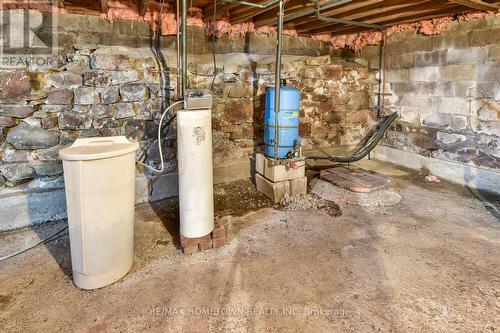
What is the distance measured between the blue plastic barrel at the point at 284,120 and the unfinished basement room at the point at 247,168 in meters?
0.02

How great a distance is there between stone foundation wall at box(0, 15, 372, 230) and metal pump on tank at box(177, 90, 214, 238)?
978 millimetres

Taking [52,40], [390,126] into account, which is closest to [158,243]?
[52,40]

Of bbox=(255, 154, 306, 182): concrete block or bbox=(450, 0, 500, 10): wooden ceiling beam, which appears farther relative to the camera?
bbox=(255, 154, 306, 182): concrete block

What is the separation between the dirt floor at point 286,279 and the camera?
1483 mm

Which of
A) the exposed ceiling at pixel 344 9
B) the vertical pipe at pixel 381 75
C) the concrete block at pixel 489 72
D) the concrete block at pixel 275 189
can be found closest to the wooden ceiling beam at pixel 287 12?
the exposed ceiling at pixel 344 9

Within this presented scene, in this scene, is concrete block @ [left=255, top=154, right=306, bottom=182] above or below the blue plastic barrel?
below

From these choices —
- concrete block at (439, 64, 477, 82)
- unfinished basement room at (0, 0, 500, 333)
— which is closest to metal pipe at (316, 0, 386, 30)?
unfinished basement room at (0, 0, 500, 333)

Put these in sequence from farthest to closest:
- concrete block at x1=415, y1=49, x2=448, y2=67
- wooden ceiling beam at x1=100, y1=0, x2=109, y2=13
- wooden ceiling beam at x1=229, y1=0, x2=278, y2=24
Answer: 1. concrete block at x1=415, y1=49, x2=448, y2=67
2. wooden ceiling beam at x1=229, y1=0, x2=278, y2=24
3. wooden ceiling beam at x1=100, y1=0, x2=109, y2=13

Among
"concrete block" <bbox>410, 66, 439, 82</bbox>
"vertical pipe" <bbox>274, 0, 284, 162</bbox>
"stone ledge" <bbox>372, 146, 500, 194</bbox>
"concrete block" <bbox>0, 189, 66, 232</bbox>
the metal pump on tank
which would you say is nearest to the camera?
the metal pump on tank

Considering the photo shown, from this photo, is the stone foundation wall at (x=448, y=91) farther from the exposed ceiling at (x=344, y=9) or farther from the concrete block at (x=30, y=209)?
the concrete block at (x=30, y=209)

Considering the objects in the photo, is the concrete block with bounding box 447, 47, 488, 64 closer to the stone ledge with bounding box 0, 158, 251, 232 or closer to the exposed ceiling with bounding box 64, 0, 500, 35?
the exposed ceiling with bounding box 64, 0, 500, 35

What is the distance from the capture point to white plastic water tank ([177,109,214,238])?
1.92m

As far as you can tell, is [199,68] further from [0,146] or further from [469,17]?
[469,17]

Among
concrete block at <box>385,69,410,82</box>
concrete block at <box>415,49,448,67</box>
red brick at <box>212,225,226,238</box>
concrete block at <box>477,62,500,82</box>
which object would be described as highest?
concrete block at <box>415,49,448,67</box>
